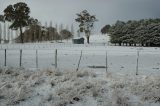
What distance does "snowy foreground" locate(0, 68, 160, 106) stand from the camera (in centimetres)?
1168

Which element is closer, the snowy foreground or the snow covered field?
the snowy foreground

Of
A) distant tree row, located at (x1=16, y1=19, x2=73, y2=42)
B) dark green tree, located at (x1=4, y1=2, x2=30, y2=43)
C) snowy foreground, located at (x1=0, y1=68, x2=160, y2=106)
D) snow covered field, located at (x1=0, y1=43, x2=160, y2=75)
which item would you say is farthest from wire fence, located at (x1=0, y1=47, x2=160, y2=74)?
distant tree row, located at (x1=16, y1=19, x2=73, y2=42)

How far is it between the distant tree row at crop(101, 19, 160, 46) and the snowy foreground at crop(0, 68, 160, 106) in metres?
73.7

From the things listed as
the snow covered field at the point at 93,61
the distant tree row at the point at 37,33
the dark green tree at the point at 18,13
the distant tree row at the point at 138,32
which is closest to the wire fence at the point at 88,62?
the snow covered field at the point at 93,61

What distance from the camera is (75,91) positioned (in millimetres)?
12344

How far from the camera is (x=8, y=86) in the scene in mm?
13211

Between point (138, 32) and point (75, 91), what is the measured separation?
264ft

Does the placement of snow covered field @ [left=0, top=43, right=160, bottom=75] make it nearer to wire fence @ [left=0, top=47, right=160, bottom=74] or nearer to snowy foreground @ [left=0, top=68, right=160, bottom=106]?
wire fence @ [left=0, top=47, right=160, bottom=74]

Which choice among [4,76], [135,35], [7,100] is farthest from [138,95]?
[135,35]

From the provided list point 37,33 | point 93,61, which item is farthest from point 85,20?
point 93,61

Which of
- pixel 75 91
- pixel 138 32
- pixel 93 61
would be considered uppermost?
pixel 138 32

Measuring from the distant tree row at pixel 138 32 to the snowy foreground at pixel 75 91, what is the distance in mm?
73720

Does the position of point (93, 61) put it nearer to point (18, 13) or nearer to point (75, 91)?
point (75, 91)

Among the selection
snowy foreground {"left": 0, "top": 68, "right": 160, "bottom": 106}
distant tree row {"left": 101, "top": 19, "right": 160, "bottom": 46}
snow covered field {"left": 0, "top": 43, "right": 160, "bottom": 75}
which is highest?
distant tree row {"left": 101, "top": 19, "right": 160, "bottom": 46}
